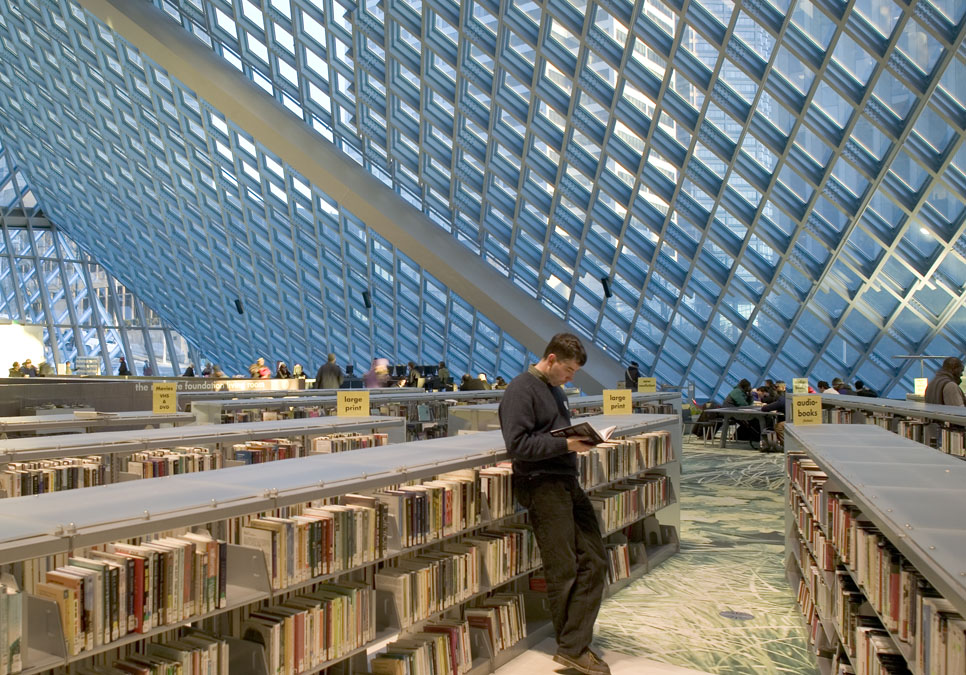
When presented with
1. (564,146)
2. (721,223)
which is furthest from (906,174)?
(564,146)

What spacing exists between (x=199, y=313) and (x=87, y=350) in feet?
18.6

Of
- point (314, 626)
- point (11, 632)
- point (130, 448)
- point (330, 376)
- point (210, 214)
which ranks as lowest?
point (314, 626)

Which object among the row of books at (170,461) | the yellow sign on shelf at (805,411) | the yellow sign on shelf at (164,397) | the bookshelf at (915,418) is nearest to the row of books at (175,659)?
the row of books at (170,461)

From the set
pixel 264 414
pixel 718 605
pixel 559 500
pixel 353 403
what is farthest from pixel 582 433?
pixel 264 414

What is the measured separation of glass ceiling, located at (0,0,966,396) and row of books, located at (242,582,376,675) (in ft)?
42.2

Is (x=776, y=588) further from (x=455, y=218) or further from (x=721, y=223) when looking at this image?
(x=455, y=218)

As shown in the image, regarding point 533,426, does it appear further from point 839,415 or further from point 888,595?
point 839,415

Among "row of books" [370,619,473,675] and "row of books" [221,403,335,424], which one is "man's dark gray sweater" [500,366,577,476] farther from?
"row of books" [221,403,335,424]

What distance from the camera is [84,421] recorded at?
370 inches

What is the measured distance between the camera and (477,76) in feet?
63.5

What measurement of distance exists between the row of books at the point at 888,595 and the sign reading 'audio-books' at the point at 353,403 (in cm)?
580

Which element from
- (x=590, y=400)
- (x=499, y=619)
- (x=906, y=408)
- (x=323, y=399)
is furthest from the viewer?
(x=590, y=400)

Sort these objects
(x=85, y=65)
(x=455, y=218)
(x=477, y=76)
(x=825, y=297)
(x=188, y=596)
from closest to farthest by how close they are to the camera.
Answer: (x=188, y=596) → (x=477, y=76) → (x=825, y=297) → (x=455, y=218) → (x=85, y=65)

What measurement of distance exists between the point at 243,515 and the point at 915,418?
9320 millimetres
